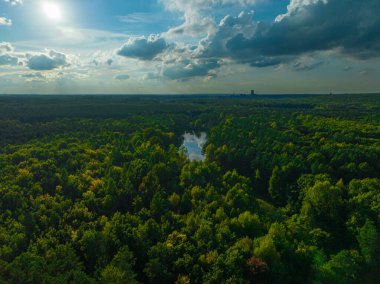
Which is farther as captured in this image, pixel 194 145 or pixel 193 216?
pixel 194 145

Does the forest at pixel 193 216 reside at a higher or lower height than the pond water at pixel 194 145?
higher

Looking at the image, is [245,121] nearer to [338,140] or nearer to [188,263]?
[338,140]

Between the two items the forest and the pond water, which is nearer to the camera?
the forest

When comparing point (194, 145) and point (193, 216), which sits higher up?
point (193, 216)

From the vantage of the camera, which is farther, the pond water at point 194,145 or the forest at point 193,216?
the pond water at point 194,145
